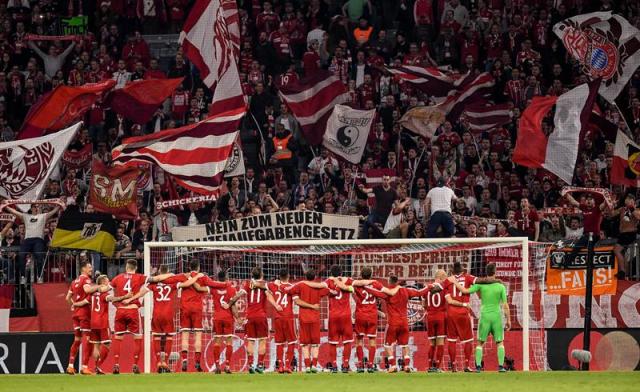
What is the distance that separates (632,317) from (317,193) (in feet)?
24.4

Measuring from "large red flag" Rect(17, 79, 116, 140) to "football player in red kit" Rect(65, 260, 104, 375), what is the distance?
549 centimetres

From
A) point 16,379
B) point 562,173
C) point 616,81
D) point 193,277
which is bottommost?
point 16,379

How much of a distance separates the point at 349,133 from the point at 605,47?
5.54 meters

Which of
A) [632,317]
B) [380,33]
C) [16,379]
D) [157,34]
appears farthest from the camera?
[157,34]

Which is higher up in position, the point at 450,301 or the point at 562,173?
the point at 562,173

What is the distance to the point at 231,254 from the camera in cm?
2869

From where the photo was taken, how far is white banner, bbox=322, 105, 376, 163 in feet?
103

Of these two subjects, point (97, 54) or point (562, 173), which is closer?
point (562, 173)

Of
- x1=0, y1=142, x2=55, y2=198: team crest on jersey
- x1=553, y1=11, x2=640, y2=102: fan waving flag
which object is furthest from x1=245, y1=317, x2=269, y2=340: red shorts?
x1=553, y1=11, x2=640, y2=102: fan waving flag

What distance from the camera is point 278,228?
28656 mm

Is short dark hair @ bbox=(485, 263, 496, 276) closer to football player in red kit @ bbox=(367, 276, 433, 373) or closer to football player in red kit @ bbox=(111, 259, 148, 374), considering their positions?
football player in red kit @ bbox=(367, 276, 433, 373)

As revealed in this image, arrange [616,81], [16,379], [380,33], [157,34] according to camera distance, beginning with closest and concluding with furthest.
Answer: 1. [16,379]
2. [616,81]
3. [380,33]
4. [157,34]

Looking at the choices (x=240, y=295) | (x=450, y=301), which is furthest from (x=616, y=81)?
(x=240, y=295)

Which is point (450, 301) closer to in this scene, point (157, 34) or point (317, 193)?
point (317, 193)
